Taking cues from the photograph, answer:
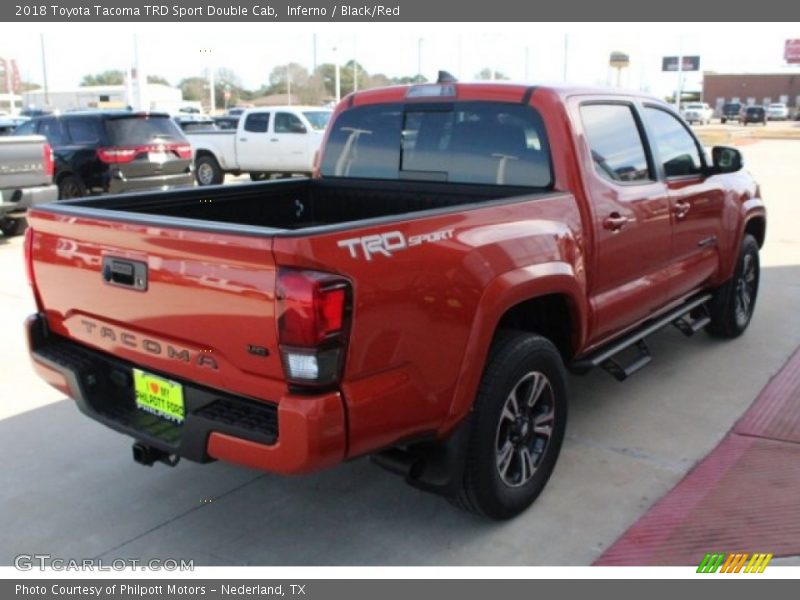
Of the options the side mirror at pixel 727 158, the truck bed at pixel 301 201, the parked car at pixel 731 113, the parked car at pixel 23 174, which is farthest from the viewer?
the parked car at pixel 731 113

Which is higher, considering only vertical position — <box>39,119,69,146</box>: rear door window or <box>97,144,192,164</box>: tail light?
<box>39,119,69,146</box>: rear door window

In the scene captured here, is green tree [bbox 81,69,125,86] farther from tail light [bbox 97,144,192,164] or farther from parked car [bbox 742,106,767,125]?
tail light [bbox 97,144,192,164]

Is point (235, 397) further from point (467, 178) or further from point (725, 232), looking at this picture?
point (725, 232)

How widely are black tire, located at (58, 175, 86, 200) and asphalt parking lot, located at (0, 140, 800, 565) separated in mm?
8189

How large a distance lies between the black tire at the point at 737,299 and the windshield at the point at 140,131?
10.0 metres

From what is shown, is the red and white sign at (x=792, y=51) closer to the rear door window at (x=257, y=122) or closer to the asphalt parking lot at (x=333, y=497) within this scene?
the rear door window at (x=257, y=122)

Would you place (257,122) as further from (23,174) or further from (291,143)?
(23,174)

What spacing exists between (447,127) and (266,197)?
1202 millimetres

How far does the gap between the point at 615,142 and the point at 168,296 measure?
2727 mm

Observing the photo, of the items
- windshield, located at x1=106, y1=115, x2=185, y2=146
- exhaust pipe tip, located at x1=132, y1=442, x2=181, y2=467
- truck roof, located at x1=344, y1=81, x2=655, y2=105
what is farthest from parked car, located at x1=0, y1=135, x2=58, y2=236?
exhaust pipe tip, located at x1=132, y1=442, x2=181, y2=467

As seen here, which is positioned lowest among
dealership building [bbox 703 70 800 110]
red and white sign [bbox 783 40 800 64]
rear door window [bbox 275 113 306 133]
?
rear door window [bbox 275 113 306 133]

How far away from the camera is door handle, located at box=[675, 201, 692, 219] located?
4824mm


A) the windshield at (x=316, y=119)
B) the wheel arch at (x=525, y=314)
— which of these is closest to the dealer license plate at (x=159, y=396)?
the wheel arch at (x=525, y=314)

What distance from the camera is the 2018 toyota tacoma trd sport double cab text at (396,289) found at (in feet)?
8.57
